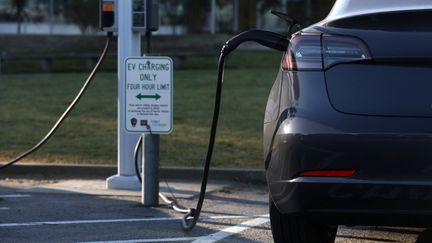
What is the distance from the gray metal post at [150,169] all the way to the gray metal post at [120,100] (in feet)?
3.55

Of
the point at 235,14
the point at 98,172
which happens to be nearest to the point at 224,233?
the point at 98,172

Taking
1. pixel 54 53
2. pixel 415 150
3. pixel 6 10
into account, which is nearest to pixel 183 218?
pixel 415 150

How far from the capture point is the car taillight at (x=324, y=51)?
3.95 m

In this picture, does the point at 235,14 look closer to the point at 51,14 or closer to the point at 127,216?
the point at 51,14

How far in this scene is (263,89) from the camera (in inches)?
707

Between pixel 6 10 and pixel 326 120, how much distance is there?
3810 centimetres

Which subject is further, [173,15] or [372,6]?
[173,15]

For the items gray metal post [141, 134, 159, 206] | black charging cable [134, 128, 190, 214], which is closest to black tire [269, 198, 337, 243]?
black charging cable [134, 128, 190, 214]

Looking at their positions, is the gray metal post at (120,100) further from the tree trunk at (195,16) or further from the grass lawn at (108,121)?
the tree trunk at (195,16)

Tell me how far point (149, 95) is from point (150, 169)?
71 cm

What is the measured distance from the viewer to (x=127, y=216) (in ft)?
22.2

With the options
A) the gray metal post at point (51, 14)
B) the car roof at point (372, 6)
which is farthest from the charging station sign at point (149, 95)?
the gray metal post at point (51, 14)

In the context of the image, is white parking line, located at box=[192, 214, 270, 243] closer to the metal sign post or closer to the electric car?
the metal sign post

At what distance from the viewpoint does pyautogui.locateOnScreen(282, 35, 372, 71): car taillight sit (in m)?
3.95
